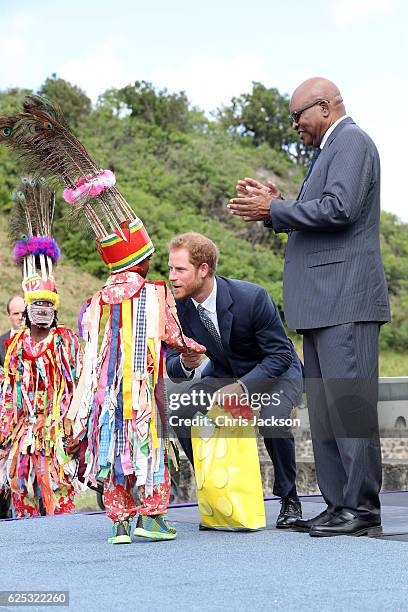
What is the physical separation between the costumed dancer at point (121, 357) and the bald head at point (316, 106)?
→ 33.9 inches

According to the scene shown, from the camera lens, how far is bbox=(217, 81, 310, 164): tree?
31.9 m

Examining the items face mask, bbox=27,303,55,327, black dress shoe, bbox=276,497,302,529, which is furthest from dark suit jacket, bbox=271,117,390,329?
face mask, bbox=27,303,55,327

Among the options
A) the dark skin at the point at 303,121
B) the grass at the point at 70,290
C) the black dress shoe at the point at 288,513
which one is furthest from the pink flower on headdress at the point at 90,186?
the grass at the point at 70,290

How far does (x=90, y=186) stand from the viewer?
16.4 feet

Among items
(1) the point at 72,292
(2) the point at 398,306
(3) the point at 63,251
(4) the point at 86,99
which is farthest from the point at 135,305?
(4) the point at 86,99

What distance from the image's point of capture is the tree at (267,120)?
31859 millimetres

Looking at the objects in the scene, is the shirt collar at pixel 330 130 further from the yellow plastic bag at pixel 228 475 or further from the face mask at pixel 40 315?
the face mask at pixel 40 315

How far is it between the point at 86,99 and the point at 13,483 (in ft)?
75.1

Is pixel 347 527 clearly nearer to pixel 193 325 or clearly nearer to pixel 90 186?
pixel 193 325

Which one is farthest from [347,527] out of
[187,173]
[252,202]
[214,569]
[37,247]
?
[187,173]

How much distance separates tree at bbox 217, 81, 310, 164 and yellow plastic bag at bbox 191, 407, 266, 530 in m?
26.8

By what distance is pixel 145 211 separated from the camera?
82.2 feet

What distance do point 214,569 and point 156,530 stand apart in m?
0.97

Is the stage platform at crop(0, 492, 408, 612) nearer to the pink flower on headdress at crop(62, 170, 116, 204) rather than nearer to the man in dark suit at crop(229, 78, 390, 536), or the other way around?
the man in dark suit at crop(229, 78, 390, 536)
